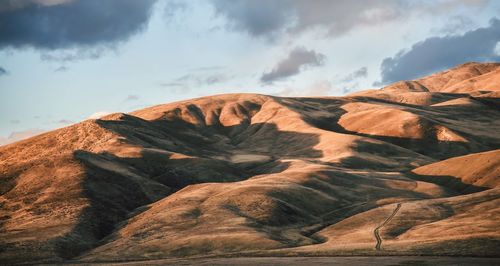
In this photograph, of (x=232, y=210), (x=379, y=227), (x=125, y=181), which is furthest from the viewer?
(x=125, y=181)

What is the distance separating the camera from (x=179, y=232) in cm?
11212

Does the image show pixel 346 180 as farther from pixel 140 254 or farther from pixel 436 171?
pixel 140 254

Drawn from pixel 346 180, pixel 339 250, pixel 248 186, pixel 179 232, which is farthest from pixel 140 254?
pixel 346 180

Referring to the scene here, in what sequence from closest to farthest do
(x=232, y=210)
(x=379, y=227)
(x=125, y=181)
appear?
(x=379, y=227) → (x=232, y=210) → (x=125, y=181)

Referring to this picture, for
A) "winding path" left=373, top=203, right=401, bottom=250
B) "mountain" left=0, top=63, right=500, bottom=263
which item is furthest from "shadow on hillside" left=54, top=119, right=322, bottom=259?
"winding path" left=373, top=203, right=401, bottom=250

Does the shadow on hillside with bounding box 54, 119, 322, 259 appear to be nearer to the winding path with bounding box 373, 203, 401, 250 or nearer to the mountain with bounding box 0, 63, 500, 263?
the mountain with bounding box 0, 63, 500, 263

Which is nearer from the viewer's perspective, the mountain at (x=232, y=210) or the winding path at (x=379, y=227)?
the winding path at (x=379, y=227)

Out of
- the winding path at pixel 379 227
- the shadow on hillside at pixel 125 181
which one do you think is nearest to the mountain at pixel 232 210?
the winding path at pixel 379 227

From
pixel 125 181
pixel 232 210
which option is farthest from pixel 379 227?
pixel 125 181

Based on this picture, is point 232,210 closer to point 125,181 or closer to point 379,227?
point 379,227

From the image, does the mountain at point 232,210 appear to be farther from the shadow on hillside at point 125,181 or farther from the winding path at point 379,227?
the shadow on hillside at point 125,181

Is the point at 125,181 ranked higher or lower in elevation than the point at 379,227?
higher

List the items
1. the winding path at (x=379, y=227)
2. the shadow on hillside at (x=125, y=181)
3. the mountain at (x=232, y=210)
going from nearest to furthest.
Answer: the winding path at (x=379, y=227) < the mountain at (x=232, y=210) < the shadow on hillside at (x=125, y=181)

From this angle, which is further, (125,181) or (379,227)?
(125,181)
